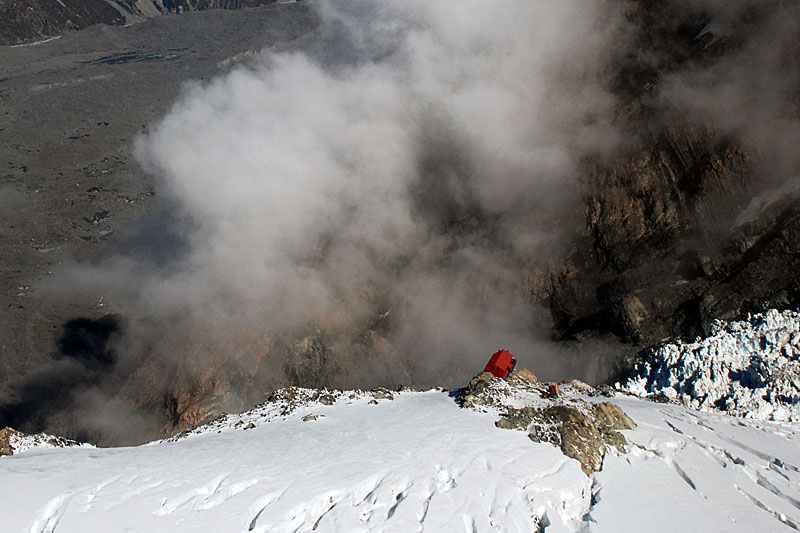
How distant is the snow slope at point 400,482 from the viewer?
13.6m

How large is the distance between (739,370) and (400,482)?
1014 inches

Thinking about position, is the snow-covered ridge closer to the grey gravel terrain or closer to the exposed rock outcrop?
the exposed rock outcrop

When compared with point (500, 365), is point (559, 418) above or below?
above

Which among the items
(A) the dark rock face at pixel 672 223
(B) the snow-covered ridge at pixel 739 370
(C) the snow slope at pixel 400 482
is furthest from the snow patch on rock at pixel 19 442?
(A) the dark rock face at pixel 672 223

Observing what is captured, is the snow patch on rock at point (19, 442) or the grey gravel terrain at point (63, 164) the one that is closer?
the snow patch on rock at point (19, 442)

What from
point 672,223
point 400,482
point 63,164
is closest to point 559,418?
point 400,482

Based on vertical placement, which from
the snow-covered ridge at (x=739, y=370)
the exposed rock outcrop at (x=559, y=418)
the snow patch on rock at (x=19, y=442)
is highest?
the snow patch on rock at (x=19, y=442)

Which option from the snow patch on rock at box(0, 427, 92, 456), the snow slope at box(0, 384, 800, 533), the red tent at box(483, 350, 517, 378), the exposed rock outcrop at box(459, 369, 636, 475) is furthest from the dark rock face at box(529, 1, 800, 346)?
the snow patch on rock at box(0, 427, 92, 456)

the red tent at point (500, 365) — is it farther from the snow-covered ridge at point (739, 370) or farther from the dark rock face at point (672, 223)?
the dark rock face at point (672, 223)

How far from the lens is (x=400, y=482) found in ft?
50.8

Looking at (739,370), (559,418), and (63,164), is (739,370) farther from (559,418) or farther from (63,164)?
(63,164)

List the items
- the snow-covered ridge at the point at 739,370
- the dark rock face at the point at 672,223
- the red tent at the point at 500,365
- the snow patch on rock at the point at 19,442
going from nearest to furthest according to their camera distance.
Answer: the snow patch on rock at the point at 19,442 < the snow-covered ridge at the point at 739,370 < the red tent at the point at 500,365 < the dark rock face at the point at 672,223

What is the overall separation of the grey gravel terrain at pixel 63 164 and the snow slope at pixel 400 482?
54430mm

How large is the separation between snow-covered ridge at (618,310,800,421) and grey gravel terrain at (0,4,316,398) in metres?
64.9
